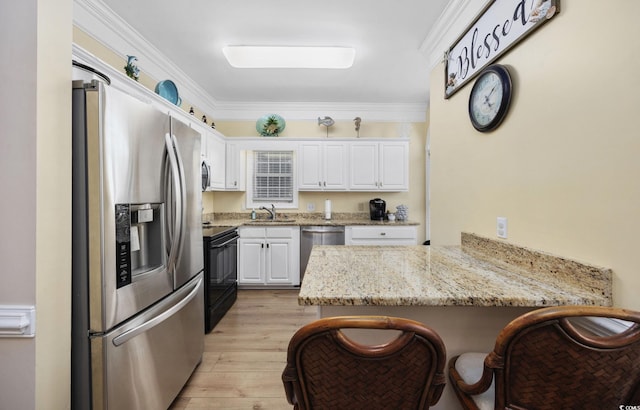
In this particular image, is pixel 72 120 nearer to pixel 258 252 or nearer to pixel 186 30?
pixel 186 30

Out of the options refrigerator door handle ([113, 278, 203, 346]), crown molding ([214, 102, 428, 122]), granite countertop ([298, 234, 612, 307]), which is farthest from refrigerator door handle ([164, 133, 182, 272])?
crown molding ([214, 102, 428, 122])

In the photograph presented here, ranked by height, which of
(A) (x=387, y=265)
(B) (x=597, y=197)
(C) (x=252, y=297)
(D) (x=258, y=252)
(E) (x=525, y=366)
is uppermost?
(B) (x=597, y=197)

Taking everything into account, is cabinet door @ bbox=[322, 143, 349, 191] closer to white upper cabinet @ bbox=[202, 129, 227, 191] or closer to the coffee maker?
the coffee maker

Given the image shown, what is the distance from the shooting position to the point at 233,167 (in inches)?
157

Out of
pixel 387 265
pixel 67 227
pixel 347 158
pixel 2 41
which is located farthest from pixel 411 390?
pixel 347 158

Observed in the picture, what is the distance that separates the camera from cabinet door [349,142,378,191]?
13.0ft

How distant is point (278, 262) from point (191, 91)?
8.19 feet

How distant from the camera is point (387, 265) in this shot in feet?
4.40

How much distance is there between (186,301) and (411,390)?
4.86ft

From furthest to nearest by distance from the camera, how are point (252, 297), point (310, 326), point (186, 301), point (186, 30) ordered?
1. point (252, 297)
2. point (186, 30)
3. point (186, 301)
4. point (310, 326)

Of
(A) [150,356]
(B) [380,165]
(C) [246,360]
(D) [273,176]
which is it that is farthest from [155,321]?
(B) [380,165]

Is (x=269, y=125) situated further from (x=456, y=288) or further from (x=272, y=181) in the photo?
(x=456, y=288)

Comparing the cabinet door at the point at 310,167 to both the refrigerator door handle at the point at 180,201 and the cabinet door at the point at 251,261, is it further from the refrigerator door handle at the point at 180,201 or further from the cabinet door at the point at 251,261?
the refrigerator door handle at the point at 180,201

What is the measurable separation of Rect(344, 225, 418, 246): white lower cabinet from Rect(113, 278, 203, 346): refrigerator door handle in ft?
7.39
